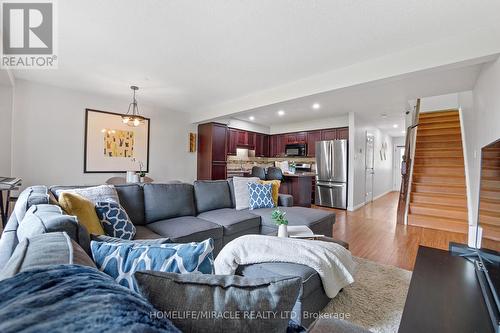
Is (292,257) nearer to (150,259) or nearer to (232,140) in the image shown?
(150,259)

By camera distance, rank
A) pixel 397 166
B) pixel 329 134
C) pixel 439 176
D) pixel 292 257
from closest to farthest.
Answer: pixel 292 257 < pixel 439 176 < pixel 329 134 < pixel 397 166

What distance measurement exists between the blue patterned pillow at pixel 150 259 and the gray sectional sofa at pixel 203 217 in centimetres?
82

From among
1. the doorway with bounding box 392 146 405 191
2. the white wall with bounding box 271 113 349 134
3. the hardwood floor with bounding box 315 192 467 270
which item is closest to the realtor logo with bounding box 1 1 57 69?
the hardwood floor with bounding box 315 192 467 270

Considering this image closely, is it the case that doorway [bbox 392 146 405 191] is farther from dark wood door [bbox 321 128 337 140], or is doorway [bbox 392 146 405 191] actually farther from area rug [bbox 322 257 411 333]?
area rug [bbox 322 257 411 333]

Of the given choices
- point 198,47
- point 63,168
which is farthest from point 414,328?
point 63,168

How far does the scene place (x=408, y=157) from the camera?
4.50 meters

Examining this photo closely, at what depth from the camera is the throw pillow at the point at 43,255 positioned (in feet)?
2.01

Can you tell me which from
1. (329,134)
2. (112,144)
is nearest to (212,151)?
(112,144)

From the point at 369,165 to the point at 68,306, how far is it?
740 centimetres

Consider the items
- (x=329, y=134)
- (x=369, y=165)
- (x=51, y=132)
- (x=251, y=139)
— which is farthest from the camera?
(x=251, y=139)

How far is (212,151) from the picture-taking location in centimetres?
551

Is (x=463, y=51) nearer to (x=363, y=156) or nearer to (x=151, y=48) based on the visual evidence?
(x=151, y=48)

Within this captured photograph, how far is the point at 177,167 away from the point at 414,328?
5.17 m

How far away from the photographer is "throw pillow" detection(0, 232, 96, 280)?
61 cm
